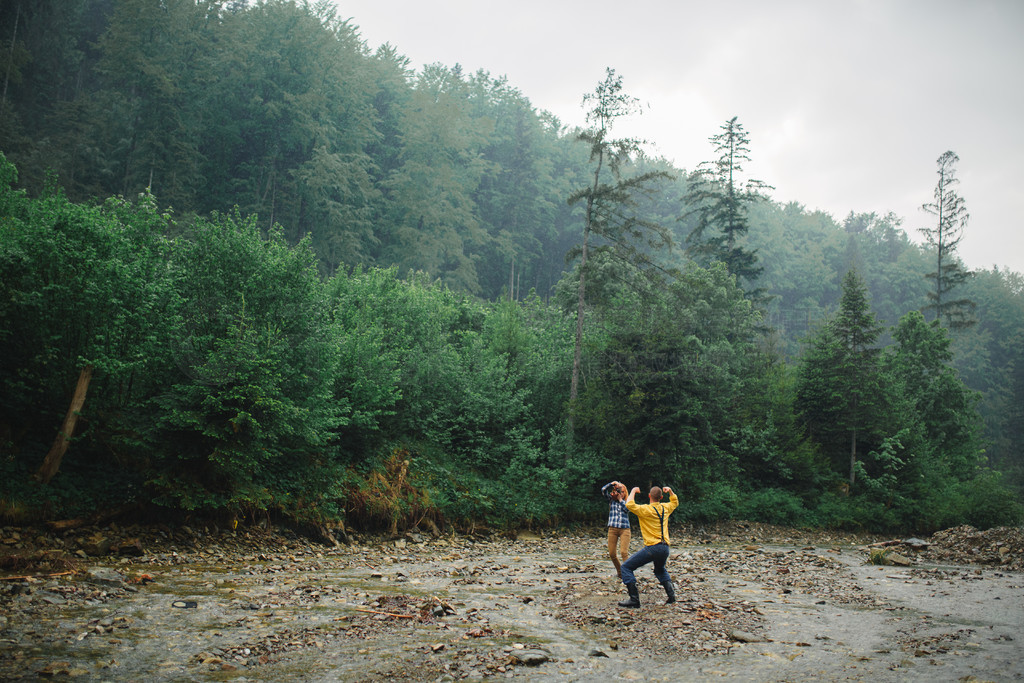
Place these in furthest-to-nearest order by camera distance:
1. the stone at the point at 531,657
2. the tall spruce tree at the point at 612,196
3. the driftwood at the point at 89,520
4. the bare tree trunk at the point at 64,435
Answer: the tall spruce tree at the point at 612,196 → the bare tree trunk at the point at 64,435 → the driftwood at the point at 89,520 → the stone at the point at 531,657

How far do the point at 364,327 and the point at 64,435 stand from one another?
1168cm

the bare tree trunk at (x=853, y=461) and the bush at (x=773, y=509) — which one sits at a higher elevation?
the bare tree trunk at (x=853, y=461)

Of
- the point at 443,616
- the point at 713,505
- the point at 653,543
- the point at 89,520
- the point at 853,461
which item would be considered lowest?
the point at 713,505

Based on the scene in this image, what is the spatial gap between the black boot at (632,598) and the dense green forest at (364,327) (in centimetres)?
919

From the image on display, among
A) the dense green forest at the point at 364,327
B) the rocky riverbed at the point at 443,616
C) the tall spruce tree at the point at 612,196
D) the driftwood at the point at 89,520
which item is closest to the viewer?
the rocky riverbed at the point at 443,616

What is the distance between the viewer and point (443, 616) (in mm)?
9539

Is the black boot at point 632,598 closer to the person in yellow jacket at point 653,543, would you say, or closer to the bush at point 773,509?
the person in yellow jacket at point 653,543

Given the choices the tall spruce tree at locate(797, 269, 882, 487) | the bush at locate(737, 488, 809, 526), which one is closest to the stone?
the bush at locate(737, 488, 809, 526)

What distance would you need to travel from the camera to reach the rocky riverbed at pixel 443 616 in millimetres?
7074

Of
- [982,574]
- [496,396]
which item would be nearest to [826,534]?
[982,574]

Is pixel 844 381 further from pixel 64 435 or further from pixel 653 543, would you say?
pixel 64 435

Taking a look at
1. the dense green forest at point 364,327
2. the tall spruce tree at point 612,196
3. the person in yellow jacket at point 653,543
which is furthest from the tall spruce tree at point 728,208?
the person in yellow jacket at point 653,543

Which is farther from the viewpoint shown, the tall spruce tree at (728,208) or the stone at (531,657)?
the tall spruce tree at (728,208)

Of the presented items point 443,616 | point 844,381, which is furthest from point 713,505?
point 443,616
